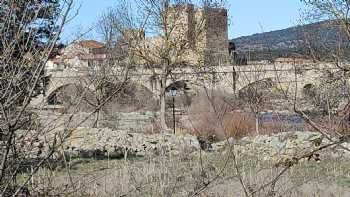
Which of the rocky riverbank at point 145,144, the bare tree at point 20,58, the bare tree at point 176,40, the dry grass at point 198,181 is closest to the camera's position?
the bare tree at point 20,58

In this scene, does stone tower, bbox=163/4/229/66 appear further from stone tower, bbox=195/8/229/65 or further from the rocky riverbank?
the rocky riverbank

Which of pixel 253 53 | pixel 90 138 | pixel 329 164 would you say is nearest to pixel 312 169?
pixel 329 164

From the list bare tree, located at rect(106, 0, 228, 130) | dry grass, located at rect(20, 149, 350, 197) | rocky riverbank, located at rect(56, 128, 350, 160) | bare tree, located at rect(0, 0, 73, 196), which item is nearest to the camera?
bare tree, located at rect(0, 0, 73, 196)

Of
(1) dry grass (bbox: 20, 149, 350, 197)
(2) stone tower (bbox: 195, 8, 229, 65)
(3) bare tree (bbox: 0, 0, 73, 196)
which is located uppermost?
(2) stone tower (bbox: 195, 8, 229, 65)

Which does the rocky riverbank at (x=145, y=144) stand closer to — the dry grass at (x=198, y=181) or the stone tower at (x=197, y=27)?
the dry grass at (x=198, y=181)

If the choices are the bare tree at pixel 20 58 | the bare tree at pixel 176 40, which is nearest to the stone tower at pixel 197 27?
the bare tree at pixel 176 40

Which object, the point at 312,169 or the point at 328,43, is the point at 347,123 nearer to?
the point at 312,169

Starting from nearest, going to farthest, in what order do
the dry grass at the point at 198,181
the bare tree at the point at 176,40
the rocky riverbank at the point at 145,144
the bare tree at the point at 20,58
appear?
1. the bare tree at the point at 20,58
2. the dry grass at the point at 198,181
3. the rocky riverbank at the point at 145,144
4. the bare tree at the point at 176,40

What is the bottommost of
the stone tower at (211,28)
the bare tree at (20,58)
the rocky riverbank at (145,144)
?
the rocky riverbank at (145,144)

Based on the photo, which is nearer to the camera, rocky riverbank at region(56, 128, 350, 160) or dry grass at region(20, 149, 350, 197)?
dry grass at region(20, 149, 350, 197)

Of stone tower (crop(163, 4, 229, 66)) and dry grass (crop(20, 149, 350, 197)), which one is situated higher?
stone tower (crop(163, 4, 229, 66))

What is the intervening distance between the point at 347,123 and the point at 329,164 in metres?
10.1

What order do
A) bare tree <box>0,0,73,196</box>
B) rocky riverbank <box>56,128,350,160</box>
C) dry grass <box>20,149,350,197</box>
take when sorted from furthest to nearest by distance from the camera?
rocky riverbank <box>56,128,350,160</box> < dry grass <box>20,149,350,197</box> < bare tree <box>0,0,73,196</box>

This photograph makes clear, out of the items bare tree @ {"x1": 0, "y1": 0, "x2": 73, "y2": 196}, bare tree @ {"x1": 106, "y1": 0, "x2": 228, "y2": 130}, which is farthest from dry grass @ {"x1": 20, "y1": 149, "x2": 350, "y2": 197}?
bare tree @ {"x1": 106, "y1": 0, "x2": 228, "y2": 130}
